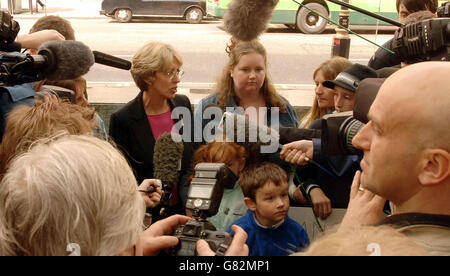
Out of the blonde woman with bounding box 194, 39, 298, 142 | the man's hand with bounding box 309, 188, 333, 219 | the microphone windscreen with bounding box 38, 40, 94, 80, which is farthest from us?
the blonde woman with bounding box 194, 39, 298, 142

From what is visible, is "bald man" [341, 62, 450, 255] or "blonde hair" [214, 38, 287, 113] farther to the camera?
"blonde hair" [214, 38, 287, 113]

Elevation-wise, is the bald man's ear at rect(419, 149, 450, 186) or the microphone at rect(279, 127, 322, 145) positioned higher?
the bald man's ear at rect(419, 149, 450, 186)

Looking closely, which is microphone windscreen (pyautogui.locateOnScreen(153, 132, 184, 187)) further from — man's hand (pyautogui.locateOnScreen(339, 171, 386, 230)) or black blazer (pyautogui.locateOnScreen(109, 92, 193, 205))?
man's hand (pyautogui.locateOnScreen(339, 171, 386, 230))

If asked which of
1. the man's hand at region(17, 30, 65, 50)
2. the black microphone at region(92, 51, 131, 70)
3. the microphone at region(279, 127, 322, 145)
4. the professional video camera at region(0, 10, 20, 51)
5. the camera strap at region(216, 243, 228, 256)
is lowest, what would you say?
the camera strap at region(216, 243, 228, 256)

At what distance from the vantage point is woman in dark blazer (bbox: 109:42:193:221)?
3.06 m

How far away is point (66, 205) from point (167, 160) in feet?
3.94

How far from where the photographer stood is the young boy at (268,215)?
237 centimetres

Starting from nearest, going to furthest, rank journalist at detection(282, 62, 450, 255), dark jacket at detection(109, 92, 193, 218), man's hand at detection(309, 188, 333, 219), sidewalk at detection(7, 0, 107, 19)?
1. journalist at detection(282, 62, 450, 255)
2. man's hand at detection(309, 188, 333, 219)
3. dark jacket at detection(109, 92, 193, 218)
4. sidewalk at detection(7, 0, 107, 19)

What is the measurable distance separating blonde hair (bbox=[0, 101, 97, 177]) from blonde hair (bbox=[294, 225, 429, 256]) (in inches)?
37.1

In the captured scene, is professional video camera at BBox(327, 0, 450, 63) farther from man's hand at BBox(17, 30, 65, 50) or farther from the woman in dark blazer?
the woman in dark blazer

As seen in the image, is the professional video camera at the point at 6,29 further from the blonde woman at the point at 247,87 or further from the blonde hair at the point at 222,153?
the blonde woman at the point at 247,87

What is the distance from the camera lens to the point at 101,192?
1.21 metres

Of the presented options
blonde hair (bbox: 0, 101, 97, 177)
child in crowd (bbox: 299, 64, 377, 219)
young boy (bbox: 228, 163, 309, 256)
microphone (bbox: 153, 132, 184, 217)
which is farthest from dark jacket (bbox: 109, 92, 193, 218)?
blonde hair (bbox: 0, 101, 97, 177)

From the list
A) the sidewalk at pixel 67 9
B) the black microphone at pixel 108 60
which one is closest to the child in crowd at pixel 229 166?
the black microphone at pixel 108 60
